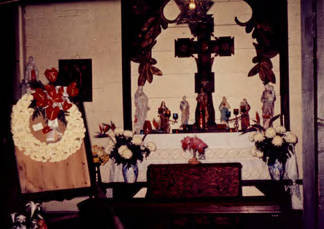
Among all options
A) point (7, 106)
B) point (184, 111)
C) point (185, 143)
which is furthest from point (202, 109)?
point (7, 106)

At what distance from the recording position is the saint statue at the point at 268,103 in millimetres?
3740

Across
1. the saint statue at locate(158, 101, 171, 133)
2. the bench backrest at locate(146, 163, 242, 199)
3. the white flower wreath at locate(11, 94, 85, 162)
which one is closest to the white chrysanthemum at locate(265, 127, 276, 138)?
the bench backrest at locate(146, 163, 242, 199)

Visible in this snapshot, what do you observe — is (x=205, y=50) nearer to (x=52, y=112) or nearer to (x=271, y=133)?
(x=271, y=133)

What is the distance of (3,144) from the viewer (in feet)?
9.09

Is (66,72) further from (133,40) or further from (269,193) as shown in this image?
(269,193)

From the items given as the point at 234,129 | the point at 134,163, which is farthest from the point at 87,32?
the point at 234,129

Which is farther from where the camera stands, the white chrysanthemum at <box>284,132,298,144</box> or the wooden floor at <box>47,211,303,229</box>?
the white chrysanthemum at <box>284,132,298,144</box>

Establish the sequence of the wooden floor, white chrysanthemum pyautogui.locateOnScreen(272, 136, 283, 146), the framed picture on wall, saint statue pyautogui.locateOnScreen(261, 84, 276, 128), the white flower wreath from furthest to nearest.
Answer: the framed picture on wall → saint statue pyautogui.locateOnScreen(261, 84, 276, 128) → white chrysanthemum pyautogui.locateOnScreen(272, 136, 283, 146) → the white flower wreath → the wooden floor

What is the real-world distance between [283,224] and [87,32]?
3567 millimetres

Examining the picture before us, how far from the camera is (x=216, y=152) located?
3.75 m

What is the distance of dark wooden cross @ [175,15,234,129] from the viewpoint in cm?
385

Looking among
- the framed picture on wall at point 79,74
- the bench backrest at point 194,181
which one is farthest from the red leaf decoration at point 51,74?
the bench backrest at point 194,181

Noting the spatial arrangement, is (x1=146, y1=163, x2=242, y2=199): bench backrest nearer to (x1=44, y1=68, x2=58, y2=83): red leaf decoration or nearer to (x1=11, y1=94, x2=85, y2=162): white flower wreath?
(x1=11, y1=94, x2=85, y2=162): white flower wreath

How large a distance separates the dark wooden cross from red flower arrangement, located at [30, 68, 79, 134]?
1.82 metres
